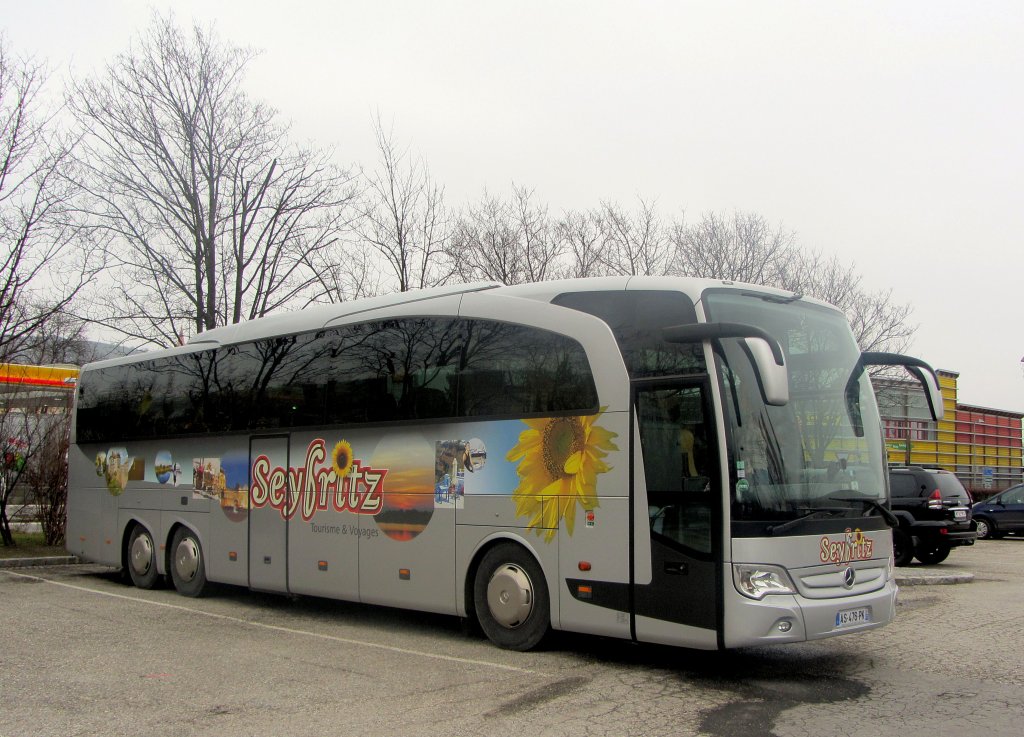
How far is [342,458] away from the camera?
11430 millimetres

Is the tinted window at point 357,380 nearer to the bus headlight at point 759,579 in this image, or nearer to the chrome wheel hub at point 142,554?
the chrome wheel hub at point 142,554

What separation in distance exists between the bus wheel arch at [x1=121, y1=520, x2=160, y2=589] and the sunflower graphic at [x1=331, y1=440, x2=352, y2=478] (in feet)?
16.2

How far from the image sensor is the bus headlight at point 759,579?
7816 mm

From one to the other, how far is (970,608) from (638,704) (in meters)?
7.31

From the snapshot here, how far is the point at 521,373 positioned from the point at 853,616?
367cm

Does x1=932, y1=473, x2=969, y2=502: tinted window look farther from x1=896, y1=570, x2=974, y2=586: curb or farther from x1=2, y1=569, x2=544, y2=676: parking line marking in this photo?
x1=2, y1=569, x2=544, y2=676: parking line marking

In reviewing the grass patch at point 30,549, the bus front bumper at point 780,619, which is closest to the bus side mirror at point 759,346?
the bus front bumper at point 780,619

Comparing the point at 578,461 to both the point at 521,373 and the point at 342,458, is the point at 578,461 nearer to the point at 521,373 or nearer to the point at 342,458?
the point at 521,373

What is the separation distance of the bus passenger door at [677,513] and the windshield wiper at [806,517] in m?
0.45

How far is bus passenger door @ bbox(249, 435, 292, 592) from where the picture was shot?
12.4 metres

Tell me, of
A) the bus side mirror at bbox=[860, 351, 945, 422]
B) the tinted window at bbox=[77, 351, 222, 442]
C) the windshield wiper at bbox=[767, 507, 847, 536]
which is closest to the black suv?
the bus side mirror at bbox=[860, 351, 945, 422]

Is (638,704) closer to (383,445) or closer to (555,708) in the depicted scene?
(555,708)

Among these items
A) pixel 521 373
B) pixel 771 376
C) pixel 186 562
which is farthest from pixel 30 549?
pixel 771 376

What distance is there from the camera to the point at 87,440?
16.6 metres
